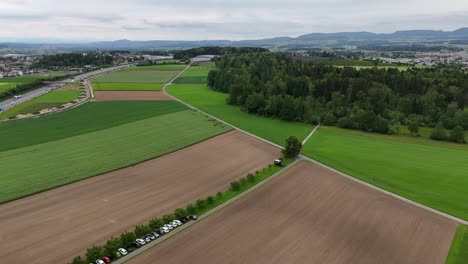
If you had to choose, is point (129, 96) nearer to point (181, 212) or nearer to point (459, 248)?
point (181, 212)

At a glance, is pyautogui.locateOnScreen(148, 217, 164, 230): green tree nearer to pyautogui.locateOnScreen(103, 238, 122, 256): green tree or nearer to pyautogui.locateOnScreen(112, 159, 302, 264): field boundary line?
pyautogui.locateOnScreen(112, 159, 302, 264): field boundary line

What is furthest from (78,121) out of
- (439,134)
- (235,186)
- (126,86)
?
(439,134)

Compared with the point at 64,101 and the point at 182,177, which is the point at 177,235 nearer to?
the point at 182,177

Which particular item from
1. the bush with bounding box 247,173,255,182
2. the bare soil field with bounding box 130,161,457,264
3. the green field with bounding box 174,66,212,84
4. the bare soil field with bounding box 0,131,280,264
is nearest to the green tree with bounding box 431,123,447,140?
the bare soil field with bounding box 130,161,457,264

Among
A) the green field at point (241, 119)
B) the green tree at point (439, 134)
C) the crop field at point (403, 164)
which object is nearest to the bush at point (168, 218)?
the crop field at point (403, 164)

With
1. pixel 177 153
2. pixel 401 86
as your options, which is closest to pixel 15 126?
pixel 177 153

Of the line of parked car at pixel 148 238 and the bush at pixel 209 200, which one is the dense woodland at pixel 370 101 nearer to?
the bush at pixel 209 200
